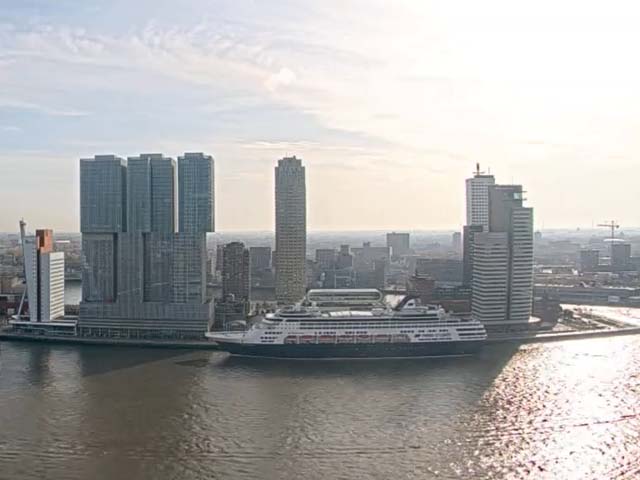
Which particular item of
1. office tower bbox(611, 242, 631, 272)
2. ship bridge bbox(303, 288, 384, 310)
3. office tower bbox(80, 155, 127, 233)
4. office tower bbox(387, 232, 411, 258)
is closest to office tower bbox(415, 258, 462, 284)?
office tower bbox(611, 242, 631, 272)

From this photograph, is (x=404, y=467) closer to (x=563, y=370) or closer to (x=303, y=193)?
(x=563, y=370)

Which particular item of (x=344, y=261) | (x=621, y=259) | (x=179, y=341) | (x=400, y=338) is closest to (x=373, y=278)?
(x=344, y=261)

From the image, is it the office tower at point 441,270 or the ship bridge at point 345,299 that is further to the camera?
the office tower at point 441,270

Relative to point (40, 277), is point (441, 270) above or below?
below

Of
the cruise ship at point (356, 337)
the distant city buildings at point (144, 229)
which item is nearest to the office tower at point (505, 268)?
the cruise ship at point (356, 337)

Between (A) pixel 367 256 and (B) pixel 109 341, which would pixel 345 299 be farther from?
(A) pixel 367 256

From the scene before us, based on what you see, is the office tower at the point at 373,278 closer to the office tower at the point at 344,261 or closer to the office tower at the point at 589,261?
the office tower at the point at 344,261

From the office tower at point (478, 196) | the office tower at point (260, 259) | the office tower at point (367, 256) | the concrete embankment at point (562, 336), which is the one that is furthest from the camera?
the office tower at point (367, 256)
